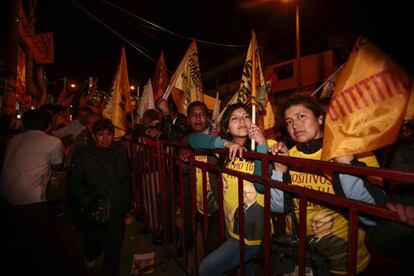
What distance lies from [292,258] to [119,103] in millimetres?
4849

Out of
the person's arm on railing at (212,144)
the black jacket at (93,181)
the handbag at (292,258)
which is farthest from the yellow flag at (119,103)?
the handbag at (292,258)

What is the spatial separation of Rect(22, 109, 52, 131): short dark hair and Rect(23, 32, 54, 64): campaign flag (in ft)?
26.0

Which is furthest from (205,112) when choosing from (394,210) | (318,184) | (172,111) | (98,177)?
(394,210)

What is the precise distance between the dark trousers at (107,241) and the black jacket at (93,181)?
185 millimetres

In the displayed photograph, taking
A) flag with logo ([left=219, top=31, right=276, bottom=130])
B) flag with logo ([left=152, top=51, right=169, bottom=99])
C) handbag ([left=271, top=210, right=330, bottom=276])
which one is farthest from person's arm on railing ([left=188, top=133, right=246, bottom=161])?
flag with logo ([left=152, top=51, right=169, bottom=99])

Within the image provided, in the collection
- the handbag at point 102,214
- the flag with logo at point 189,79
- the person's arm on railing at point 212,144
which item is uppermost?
the flag with logo at point 189,79

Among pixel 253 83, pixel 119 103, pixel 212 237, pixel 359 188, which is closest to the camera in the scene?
pixel 359 188

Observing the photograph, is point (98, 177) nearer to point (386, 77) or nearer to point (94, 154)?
point (94, 154)

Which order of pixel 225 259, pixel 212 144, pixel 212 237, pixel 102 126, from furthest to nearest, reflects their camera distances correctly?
pixel 102 126, pixel 212 237, pixel 212 144, pixel 225 259

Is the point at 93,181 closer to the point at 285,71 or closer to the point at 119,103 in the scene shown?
the point at 119,103

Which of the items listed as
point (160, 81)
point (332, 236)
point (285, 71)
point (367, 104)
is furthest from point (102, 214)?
point (285, 71)

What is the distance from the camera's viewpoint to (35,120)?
361cm

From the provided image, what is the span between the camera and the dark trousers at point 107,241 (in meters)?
3.41

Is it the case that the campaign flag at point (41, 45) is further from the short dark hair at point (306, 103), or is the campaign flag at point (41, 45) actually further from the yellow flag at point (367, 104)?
the yellow flag at point (367, 104)
